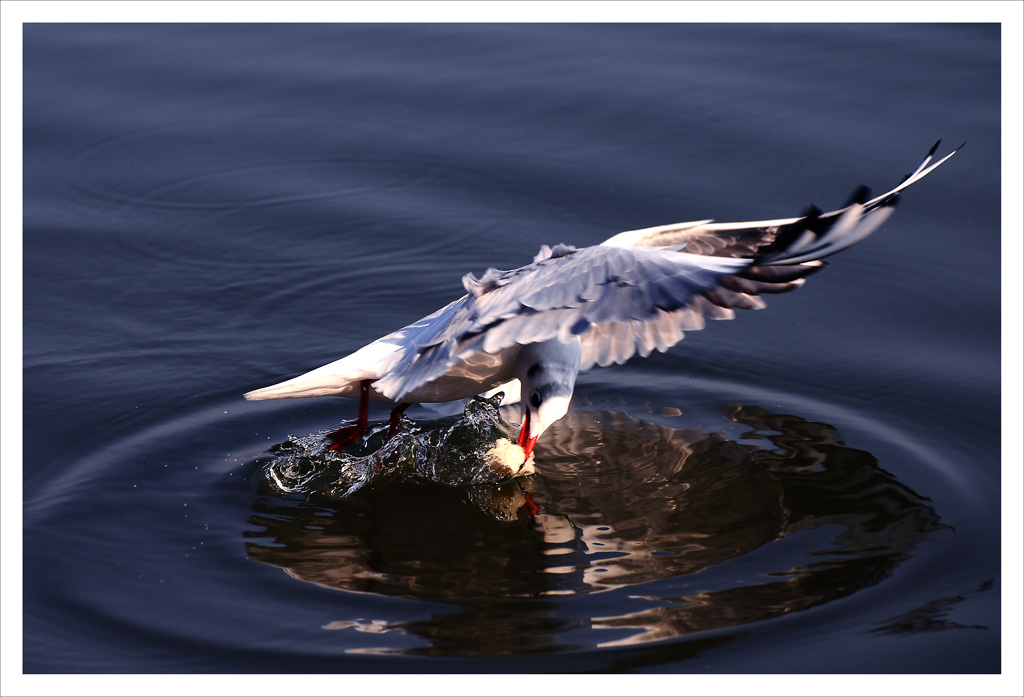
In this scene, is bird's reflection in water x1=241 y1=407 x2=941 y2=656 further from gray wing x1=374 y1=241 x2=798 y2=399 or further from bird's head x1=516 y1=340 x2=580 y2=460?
gray wing x1=374 y1=241 x2=798 y2=399

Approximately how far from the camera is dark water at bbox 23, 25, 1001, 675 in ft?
14.6

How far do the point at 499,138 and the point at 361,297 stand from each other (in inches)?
79.9

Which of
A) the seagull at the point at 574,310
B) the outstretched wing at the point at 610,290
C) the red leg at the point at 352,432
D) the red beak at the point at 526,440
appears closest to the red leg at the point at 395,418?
the seagull at the point at 574,310

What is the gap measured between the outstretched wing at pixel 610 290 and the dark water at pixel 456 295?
0.79 metres

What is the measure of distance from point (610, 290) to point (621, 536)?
108cm

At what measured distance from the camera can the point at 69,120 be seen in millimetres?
8680

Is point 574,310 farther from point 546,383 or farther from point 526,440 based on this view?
point 526,440

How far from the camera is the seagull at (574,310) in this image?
14.8 ft

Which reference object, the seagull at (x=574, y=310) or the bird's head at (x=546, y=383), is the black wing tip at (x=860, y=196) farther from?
the bird's head at (x=546, y=383)

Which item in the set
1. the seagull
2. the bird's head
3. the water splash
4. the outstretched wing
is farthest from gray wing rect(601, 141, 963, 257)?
the water splash

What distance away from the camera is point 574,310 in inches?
Result: 181

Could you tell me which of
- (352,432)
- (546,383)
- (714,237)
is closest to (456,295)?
(352,432)

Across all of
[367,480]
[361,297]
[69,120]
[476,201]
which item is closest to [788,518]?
[367,480]

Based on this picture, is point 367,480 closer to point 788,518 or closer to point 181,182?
point 788,518
